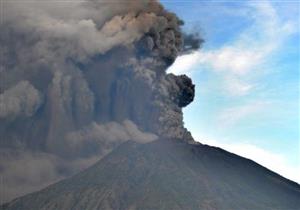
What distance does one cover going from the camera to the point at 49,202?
16838cm

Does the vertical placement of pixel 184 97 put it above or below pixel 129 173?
above

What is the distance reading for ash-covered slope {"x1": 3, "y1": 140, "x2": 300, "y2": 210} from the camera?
531ft

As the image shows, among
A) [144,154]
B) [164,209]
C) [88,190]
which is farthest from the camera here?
[144,154]

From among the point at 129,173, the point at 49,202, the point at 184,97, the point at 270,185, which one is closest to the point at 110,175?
the point at 129,173

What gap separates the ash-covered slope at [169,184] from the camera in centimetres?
16188

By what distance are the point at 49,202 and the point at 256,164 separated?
65388 millimetres

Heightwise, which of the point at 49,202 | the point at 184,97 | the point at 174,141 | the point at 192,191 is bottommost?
the point at 49,202

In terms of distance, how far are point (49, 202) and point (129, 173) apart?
2456cm

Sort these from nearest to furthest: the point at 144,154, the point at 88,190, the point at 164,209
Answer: the point at 164,209, the point at 88,190, the point at 144,154

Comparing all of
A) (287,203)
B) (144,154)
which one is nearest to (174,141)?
(144,154)

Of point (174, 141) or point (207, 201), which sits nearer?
point (207, 201)

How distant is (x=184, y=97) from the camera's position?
582 ft

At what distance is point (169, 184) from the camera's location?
174125 millimetres

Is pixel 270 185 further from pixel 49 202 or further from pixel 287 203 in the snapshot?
pixel 49 202
